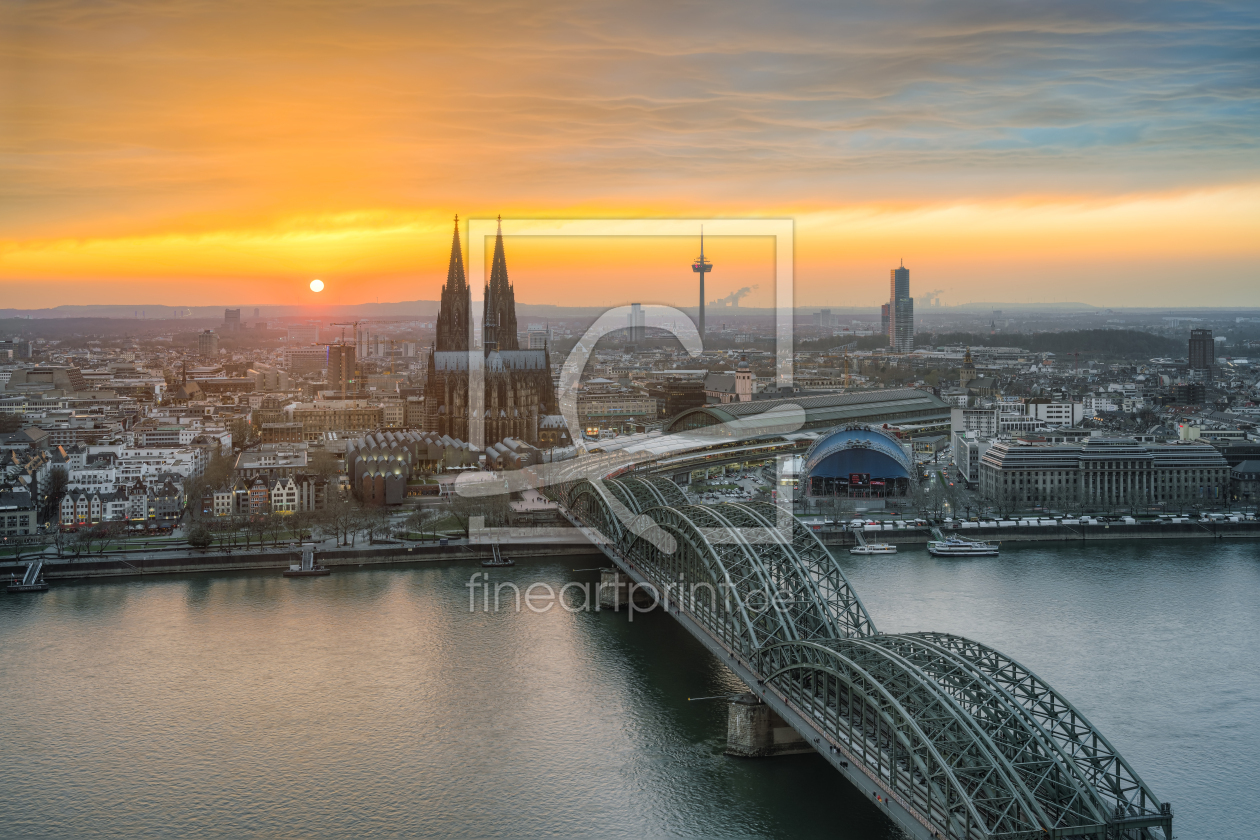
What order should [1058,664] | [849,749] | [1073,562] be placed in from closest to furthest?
[849,749] < [1058,664] < [1073,562]

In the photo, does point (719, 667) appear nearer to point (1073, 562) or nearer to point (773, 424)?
point (1073, 562)

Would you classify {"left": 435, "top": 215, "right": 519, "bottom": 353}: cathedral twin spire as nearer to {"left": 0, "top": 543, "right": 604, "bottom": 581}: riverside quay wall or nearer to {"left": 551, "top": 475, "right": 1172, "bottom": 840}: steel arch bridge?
{"left": 0, "top": 543, "right": 604, "bottom": 581}: riverside quay wall

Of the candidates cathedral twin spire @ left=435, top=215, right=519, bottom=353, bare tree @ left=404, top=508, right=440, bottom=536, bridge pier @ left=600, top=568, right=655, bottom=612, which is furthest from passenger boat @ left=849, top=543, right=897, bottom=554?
cathedral twin spire @ left=435, top=215, right=519, bottom=353

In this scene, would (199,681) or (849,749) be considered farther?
(199,681)

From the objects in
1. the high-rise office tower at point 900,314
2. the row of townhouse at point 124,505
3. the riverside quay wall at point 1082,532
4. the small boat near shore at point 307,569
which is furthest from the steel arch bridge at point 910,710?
the high-rise office tower at point 900,314

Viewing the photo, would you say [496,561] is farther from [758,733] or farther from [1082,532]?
[1082,532]

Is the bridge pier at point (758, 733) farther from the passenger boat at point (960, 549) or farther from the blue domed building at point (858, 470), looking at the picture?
the blue domed building at point (858, 470)

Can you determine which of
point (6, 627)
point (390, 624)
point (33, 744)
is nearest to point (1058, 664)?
point (390, 624)
